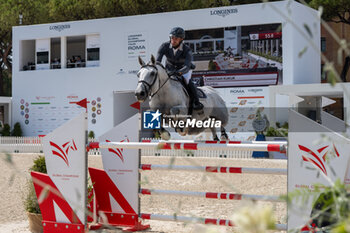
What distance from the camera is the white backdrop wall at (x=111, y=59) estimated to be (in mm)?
20875

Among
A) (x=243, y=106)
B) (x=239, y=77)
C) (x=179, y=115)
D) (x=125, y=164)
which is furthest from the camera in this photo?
(x=239, y=77)

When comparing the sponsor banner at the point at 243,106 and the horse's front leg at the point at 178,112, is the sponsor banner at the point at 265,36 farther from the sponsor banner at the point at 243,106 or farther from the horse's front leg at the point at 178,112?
the horse's front leg at the point at 178,112

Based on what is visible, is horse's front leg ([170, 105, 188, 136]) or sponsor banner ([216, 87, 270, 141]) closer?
horse's front leg ([170, 105, 188, 136])

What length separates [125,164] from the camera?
224 inches

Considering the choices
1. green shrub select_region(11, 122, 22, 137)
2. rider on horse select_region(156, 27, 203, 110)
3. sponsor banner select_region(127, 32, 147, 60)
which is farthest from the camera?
green shrub select_region(11, 122, 22, 137)

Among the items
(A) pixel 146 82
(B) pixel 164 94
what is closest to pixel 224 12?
(B) pixel 164 94

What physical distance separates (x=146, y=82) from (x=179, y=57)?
A: 782mm

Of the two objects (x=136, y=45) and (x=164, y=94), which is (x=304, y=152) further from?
(x=136, y=45)

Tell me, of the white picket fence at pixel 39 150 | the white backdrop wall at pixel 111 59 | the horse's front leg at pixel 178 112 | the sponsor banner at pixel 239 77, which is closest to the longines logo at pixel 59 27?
the white backdrop wall at pixel 111 59

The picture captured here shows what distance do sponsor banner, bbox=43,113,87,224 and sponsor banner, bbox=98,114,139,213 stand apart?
623mm

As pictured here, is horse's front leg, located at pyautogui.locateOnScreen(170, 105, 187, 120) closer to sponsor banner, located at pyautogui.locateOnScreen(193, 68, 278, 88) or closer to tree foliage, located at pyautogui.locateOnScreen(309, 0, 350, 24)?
sponsor banner, located at pyautogui.locateOnScreen(193, 68, 278, 88)

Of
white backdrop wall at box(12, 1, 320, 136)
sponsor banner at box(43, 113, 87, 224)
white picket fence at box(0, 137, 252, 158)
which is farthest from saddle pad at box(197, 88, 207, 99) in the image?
white backdrop wall at box(12, 1, 320, 136)

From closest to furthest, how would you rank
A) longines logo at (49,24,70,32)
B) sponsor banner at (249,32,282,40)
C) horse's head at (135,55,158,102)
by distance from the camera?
horse's head at (135,55,158,102), sponsor banner at (249,32,282,40), longines logo at (49,24,70,32)

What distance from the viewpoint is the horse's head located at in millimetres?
4812
